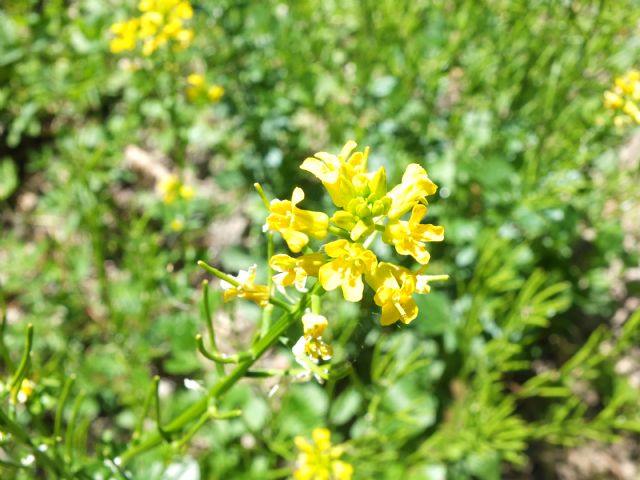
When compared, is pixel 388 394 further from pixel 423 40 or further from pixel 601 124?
pixel 423 40

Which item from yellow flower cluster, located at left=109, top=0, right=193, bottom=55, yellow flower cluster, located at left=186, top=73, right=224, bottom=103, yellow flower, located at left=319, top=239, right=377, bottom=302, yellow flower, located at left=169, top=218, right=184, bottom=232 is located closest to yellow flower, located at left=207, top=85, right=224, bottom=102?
yellow flower cluster, located at left=186, top=73, right=224, bottom=103

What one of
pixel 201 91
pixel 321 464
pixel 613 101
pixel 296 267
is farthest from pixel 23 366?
pixel 613 101

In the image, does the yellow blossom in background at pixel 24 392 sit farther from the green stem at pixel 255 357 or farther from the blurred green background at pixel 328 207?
the blurred green background at pixel 328 207

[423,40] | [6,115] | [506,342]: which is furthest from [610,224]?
[6,115]

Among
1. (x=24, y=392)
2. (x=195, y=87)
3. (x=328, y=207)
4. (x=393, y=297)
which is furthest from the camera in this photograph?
(x=195, y=87)

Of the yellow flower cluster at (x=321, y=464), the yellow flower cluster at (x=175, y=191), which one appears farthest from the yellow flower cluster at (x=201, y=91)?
the yellow flower cluster at (x=321, y=464)

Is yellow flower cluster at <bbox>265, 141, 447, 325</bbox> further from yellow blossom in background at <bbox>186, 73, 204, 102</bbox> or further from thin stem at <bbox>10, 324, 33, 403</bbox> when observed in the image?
yellow blossom in background at <bbox>186, 73, 204, 102</bbox>

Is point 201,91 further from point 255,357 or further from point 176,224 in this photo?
point 255,357
